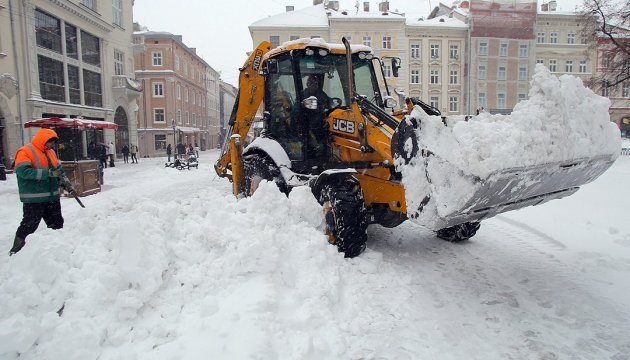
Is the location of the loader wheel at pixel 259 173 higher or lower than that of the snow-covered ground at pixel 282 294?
higher

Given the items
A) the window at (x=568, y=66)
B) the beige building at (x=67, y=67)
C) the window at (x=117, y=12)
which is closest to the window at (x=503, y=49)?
the window at (x=568, y=66)

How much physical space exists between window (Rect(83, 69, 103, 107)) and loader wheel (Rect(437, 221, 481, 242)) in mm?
28862

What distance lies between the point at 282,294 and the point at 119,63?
3528 centimetres

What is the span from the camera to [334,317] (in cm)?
374

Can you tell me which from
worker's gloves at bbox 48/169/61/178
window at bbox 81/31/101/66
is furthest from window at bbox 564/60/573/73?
worker's gloves at bbox 48/169/61/178

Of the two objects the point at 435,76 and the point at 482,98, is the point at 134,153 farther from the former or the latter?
the point at 482,98

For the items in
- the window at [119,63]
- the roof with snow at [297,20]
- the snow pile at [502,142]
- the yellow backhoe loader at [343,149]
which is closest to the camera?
the snow pile at [502,142]

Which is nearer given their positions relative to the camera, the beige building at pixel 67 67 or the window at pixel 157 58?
the beige building at pixel 67 67

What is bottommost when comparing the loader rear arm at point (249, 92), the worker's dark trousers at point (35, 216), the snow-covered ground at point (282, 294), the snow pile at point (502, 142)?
the snow-covered ground at point (282, 294)

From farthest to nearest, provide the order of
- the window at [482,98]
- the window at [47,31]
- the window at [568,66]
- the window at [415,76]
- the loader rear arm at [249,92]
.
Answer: the window at [568,66], the window at [482,98], the window at [415,76], the window at [47,31], the loader rear arm at [249,92]

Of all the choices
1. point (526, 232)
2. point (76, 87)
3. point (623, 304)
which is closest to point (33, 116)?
point (76, 87)

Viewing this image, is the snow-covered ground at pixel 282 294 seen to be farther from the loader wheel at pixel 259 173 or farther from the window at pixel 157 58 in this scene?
the window at pixel 157 58

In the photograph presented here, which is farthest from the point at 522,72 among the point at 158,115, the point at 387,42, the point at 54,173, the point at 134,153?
the point at 54,173

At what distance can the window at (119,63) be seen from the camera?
1316 inches
